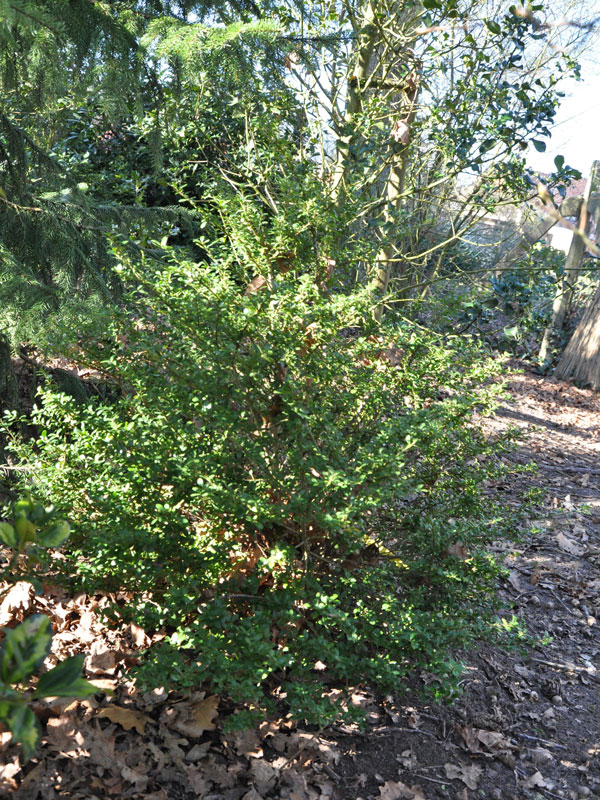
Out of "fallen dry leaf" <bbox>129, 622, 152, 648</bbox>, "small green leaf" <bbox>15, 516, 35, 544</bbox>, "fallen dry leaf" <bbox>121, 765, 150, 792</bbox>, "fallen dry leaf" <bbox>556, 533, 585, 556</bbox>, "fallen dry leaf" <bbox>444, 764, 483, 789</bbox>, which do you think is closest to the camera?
"small green leaf" <bbox>15, 516, 35, 544</bbox>

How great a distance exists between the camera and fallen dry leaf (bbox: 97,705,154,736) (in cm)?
248

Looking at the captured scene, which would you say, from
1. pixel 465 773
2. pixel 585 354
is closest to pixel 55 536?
pixel 465 773

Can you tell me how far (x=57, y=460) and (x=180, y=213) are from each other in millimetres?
1887

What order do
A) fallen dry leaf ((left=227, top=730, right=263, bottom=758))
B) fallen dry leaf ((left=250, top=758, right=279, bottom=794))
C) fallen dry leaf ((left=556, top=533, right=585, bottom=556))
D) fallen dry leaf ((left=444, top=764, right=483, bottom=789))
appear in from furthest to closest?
fallen dry leaf ((left=556, top=533, right=585, bottom=556)) < fallen dry leaf ((left=444, top=764, right=483, bottom=789)) < fallen dry leaf ((left=227, top=730, right=263, bottom=758)) < fallen dry leaf ((left=250, top=758, right=279, bottom=794))

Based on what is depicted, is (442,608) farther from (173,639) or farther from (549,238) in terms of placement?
(549,238)

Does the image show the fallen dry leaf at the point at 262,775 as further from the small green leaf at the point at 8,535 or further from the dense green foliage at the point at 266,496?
the small green leaf at the point at 8,535

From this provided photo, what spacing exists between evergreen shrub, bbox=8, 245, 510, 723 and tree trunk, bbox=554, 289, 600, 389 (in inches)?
301

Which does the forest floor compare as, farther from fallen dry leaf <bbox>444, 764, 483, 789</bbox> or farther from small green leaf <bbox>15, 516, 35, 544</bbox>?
small green leaf <bbox>15, 516, 35, 544</bbox>

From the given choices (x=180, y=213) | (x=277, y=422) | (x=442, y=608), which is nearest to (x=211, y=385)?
(x=277, y=422)

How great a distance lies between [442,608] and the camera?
277 cm

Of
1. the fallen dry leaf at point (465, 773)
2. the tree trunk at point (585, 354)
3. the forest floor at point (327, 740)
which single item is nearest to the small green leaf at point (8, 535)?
the forest floor at point (327, 740)

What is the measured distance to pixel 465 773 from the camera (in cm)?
270

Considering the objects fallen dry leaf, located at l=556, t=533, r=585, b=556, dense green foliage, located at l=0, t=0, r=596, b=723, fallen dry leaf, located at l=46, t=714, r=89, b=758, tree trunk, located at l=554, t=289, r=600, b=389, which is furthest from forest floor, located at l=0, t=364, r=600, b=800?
tree trunk, located at l=554, t=289, r=600, b=389

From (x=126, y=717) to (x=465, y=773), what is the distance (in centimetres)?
128
